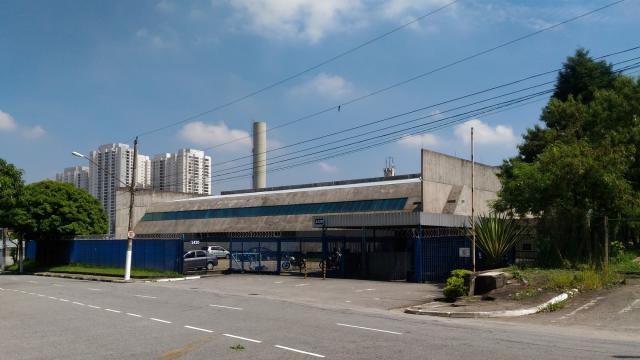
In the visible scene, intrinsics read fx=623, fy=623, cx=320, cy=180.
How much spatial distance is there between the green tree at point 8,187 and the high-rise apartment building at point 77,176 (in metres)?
39.7

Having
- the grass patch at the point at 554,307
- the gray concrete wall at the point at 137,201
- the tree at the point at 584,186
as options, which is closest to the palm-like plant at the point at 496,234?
the tree at the point at 584,186

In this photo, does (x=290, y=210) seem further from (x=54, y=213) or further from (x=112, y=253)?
(x=54, y=213)

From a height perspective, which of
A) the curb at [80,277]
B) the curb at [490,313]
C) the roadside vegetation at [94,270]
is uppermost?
the curb at [490,313]

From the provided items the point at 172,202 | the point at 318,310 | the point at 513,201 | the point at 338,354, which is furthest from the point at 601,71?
the point at 172,202

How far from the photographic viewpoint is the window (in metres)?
48.8

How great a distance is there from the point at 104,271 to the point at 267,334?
104ft

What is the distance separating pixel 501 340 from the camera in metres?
11.9

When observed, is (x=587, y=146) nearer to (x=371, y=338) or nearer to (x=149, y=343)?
(x=371, y=338)

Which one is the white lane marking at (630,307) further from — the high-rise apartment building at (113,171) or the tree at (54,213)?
the high-rise apartment building at (113,171)

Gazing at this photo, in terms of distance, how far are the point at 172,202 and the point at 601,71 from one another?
157 ft

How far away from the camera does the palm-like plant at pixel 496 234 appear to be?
1018 inches

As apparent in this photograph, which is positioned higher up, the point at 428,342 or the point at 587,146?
the point at 587,146

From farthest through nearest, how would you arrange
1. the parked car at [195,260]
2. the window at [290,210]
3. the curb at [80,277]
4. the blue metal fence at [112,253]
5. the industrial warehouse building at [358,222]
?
the window at [290,210] → the parked car at [195,260] → the blue metal fence at [112,253] → the curb at [80,277] → the industrial warehouse building at [358,222]

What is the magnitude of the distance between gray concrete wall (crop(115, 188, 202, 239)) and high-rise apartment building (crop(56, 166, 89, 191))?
48.4 ft
